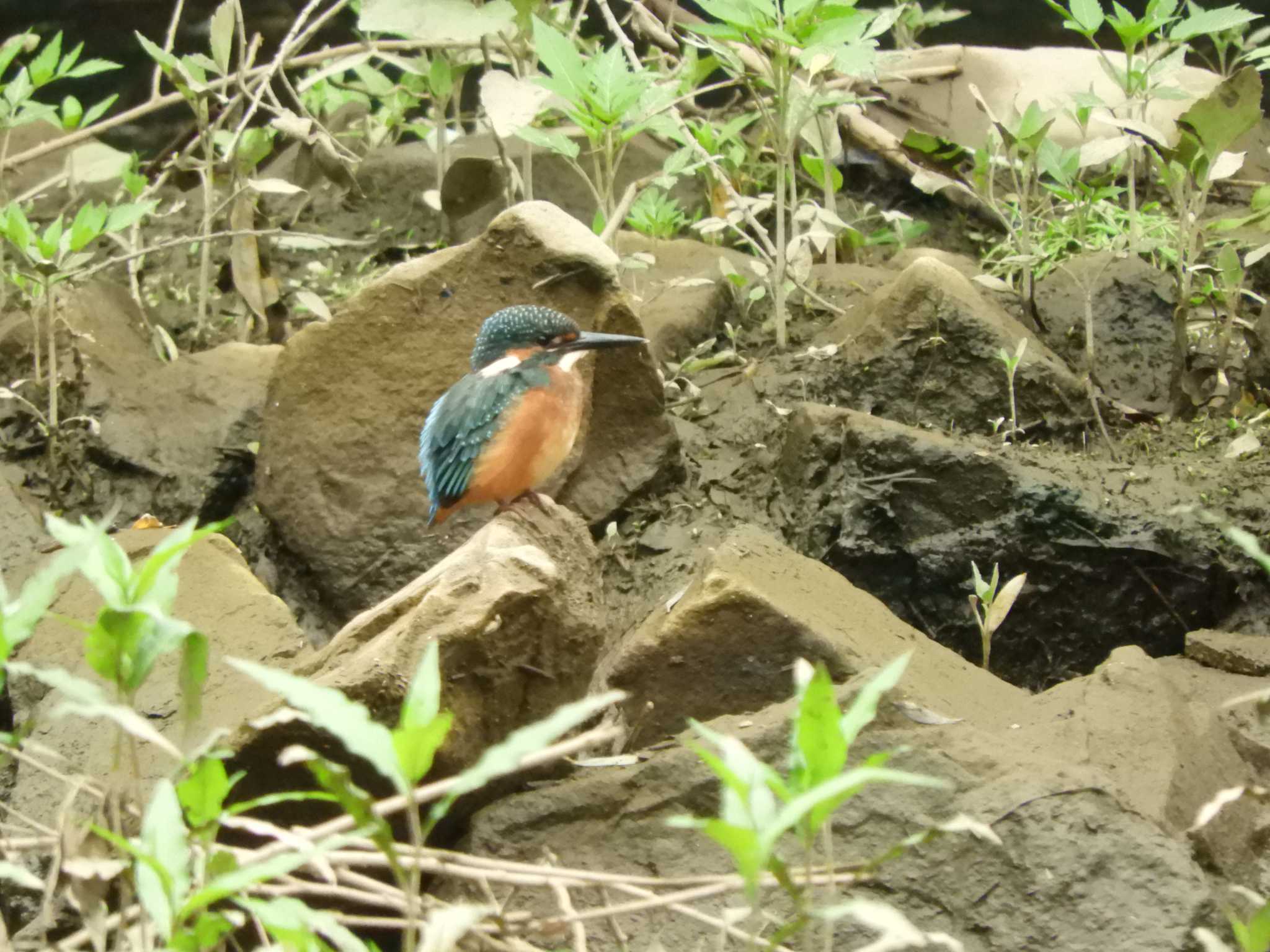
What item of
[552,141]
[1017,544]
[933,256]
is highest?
[552,141]

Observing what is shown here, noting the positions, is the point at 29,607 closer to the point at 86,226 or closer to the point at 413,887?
the point at 413,887

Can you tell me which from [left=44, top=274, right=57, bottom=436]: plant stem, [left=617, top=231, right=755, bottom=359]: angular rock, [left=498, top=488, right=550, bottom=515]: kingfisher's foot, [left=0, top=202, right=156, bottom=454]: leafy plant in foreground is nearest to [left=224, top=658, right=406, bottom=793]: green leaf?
[left=498, top=488, right=550, bottom=515]: kingfisher's foot

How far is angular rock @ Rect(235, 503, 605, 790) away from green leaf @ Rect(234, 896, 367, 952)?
25.2 inches

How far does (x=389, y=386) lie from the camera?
3596mm

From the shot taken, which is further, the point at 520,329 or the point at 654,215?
the point at 654,215

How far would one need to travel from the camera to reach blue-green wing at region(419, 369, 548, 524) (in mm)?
3053

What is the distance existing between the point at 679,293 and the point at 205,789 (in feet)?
9.49

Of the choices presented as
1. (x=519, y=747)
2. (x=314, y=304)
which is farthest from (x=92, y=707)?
(x=314, y=304)

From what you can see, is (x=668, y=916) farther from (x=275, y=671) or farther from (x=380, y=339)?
(x=380, y=339)

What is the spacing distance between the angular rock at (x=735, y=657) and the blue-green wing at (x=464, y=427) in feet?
2.11

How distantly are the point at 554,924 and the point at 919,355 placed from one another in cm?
238

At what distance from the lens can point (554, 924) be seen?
1622mm

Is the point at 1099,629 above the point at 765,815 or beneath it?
beneath

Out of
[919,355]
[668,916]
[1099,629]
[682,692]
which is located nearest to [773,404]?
[919,355]
